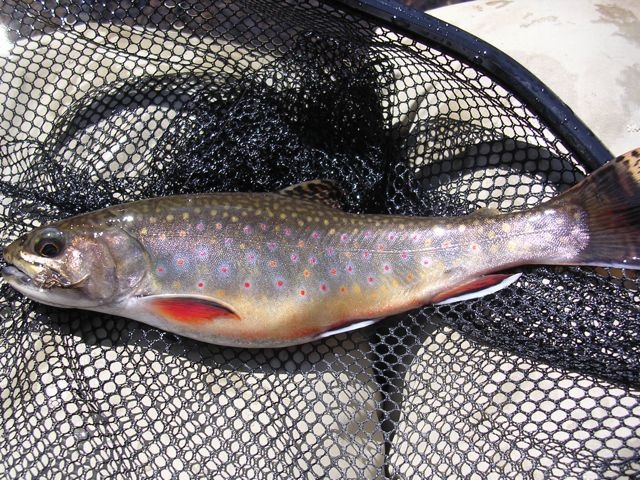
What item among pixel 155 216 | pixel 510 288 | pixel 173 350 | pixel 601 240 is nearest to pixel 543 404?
pixel 510 288

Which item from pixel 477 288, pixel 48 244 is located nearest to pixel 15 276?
pixel 48 244

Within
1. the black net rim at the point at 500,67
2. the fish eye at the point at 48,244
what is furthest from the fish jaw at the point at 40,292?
the black net rim at the point at 500,67

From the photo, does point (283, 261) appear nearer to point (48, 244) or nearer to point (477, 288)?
point (477, 288)

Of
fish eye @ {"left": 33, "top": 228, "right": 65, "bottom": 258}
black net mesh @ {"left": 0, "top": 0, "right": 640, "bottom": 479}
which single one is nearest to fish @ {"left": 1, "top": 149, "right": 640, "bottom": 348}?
fish eye @ {"left": 33, "top": 228, "right": 65, "bottom": 258}

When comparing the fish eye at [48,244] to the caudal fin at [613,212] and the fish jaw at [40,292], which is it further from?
the caudal fin at [613,212]

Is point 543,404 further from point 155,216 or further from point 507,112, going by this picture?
point 155,216

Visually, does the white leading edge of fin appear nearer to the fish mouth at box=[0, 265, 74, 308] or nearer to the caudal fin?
the caudal fin

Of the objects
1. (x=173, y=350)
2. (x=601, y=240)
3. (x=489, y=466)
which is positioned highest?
(x=601, y=240)
